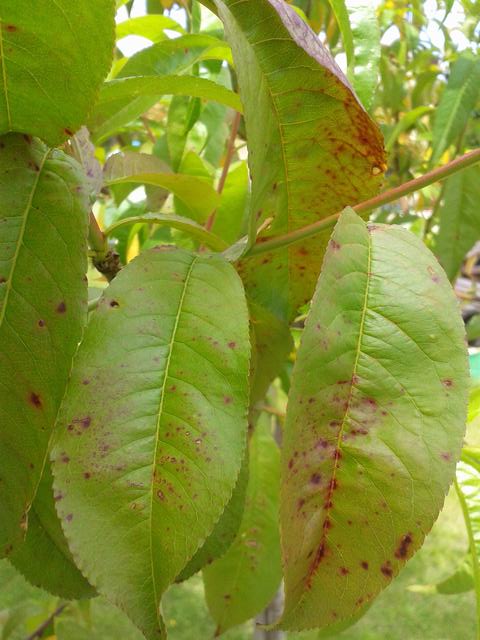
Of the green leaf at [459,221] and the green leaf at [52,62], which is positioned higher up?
the green leaf at [52,62]

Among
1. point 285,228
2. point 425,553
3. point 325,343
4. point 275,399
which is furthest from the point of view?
point 425,553

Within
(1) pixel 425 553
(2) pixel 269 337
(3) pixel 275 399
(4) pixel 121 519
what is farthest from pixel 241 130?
(1) pixel 425 553

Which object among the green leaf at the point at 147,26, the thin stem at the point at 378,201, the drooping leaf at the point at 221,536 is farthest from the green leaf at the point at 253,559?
the green leaf at the point at 147,26

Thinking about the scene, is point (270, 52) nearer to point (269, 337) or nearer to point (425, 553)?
point (269, 337)

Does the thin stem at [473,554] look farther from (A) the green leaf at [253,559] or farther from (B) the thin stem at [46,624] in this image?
(B) the thin stem at [46,624]

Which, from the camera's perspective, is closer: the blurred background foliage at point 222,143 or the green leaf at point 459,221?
the blurred background foliage at point 222,143

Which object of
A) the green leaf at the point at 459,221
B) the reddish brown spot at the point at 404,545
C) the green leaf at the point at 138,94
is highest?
the green leaf at the point at 138,94
